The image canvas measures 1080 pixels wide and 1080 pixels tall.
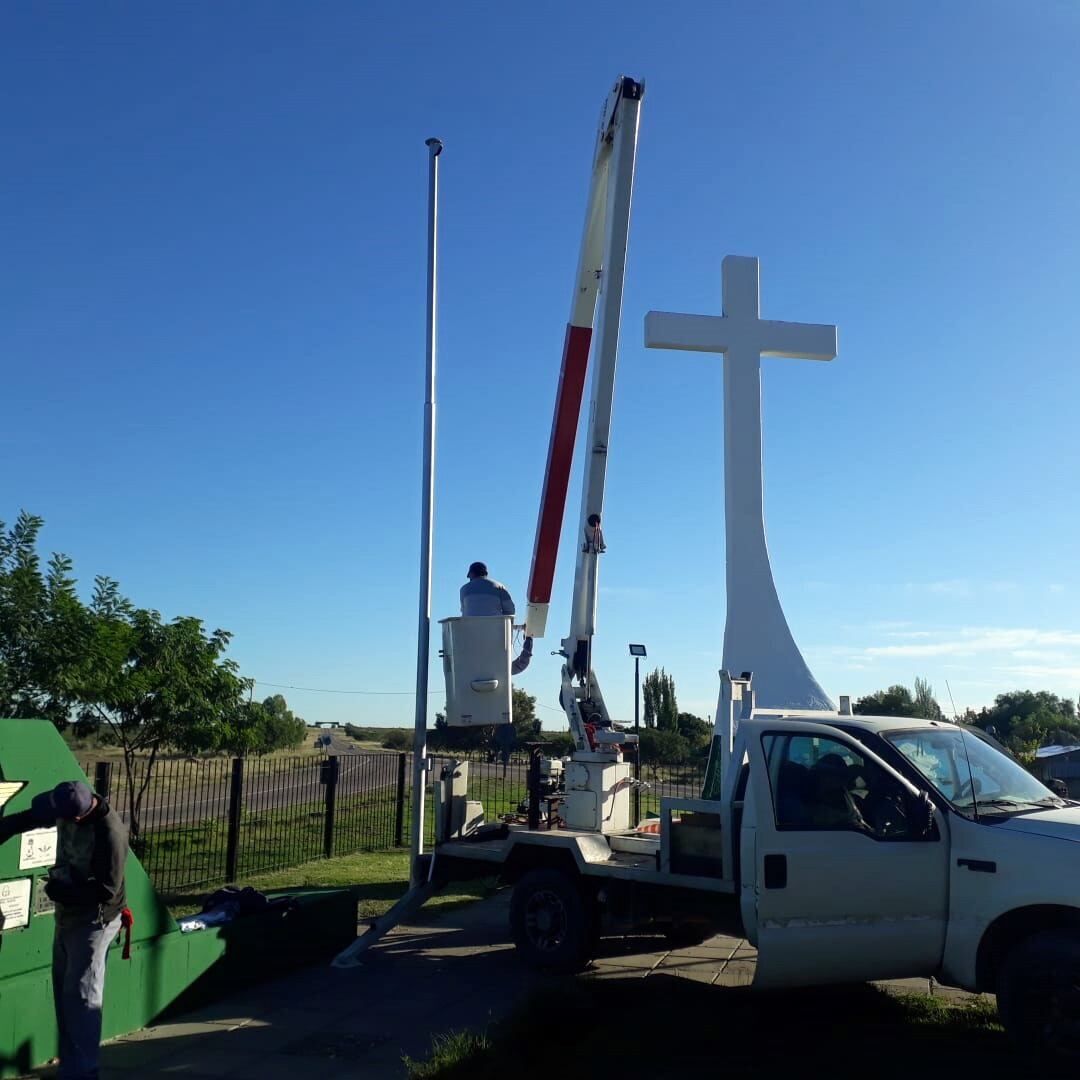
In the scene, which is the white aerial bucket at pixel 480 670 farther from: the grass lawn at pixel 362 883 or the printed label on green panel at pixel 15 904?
the printed label on green panel at pixel 15 904

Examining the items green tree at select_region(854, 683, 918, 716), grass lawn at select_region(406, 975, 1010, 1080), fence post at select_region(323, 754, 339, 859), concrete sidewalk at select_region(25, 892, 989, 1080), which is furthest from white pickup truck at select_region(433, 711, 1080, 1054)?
green tree at select_region(854, 683, 918, 716)

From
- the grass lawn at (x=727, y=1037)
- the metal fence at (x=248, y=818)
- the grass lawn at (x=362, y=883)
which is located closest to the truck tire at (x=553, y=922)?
the grass lawn at (x=727, y=1037)

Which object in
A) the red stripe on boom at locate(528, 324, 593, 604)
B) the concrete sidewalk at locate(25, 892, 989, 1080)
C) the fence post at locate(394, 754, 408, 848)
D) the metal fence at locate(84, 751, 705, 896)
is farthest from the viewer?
the fence post at locate(394, 754, 408, 848)

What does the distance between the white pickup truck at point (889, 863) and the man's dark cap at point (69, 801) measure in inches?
157

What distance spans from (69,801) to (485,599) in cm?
539

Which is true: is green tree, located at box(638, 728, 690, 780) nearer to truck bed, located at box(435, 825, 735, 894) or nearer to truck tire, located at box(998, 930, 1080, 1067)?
truck bed, located at box(435, 825, 735, 894)

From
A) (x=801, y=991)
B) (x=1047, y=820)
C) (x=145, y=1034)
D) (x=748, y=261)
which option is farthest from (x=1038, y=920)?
(x=748, y=261)

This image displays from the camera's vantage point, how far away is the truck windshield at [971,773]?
6.60 m

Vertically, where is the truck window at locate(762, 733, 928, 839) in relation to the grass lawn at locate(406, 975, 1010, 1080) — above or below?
above

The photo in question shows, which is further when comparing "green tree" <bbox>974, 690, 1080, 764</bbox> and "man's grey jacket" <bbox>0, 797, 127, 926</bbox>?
"green tree" <bbox>974, 690, 1080, 764</bbox>

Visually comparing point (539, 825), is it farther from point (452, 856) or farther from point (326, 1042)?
point (326, 1042)

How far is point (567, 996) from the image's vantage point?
22.1 ft

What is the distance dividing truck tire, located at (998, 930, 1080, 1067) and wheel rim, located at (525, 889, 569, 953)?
3401 millimetres

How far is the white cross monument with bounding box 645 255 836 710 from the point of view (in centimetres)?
1023
